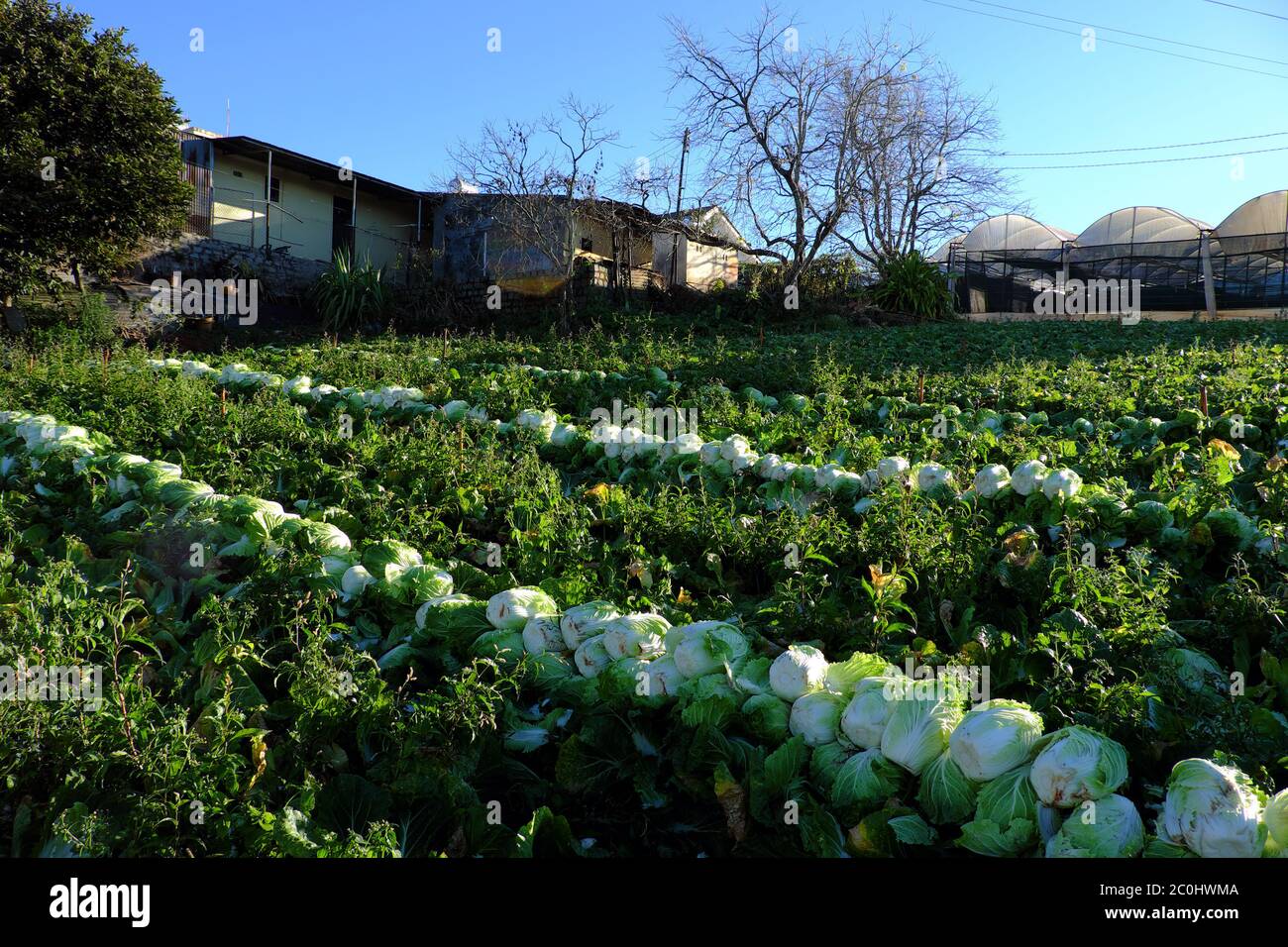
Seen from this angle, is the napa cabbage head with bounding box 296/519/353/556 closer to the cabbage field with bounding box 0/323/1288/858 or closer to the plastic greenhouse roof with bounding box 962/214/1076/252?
the cabbage field with bounding box 0/323/1288/858

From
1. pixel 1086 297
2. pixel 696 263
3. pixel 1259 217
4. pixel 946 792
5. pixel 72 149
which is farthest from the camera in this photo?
pixel 1259 217

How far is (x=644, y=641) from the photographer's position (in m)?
2.72

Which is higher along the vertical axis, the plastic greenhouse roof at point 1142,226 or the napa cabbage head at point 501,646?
the plastic greenhouse roof at point 1142,226

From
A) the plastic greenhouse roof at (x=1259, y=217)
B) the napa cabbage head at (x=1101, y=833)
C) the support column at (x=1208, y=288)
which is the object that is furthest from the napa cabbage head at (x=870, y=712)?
the plastic greenhouse roof at (x=1259, y=217)

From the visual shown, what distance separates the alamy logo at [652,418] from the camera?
6.32 m

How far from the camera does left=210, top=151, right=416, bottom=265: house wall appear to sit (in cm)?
2097

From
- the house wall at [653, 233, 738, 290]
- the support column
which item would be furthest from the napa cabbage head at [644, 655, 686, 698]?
the house wall at [653, 233, 738, 290]

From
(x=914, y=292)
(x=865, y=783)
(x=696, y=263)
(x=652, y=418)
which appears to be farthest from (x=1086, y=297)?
(x=865, y=783)

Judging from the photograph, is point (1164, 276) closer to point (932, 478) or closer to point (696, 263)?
point (696, 263)

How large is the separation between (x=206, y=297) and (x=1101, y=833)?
18.6 meters

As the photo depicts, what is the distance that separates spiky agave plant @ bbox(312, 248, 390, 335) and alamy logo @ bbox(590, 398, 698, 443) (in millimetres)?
10606

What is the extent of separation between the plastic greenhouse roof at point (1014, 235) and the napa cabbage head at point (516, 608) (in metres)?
33.3

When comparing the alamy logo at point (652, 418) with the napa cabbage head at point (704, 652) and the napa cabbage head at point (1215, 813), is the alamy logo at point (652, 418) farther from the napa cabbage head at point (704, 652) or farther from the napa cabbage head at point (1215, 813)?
the napa cabbage head at point (1215, 813)

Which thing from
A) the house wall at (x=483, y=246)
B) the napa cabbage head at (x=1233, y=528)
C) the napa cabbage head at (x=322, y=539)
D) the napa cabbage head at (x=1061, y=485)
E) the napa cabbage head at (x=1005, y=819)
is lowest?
the napa cabbage head at (x=1005, y=819)
